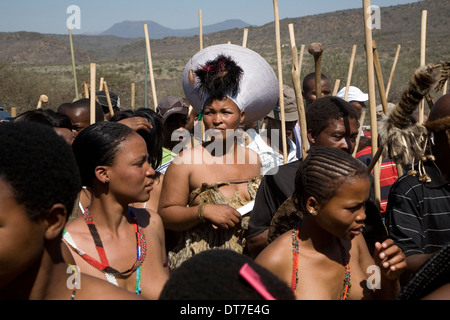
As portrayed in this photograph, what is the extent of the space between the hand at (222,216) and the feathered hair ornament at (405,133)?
907mm

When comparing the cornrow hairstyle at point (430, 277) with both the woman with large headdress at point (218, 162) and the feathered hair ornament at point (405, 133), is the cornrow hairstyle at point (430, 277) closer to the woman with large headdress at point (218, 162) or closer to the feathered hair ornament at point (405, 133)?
the feathered hair ornament at point (405, 133)

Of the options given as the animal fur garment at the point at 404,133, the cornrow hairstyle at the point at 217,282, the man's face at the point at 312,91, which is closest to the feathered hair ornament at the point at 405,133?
the animal fur garment at the point at 404,133

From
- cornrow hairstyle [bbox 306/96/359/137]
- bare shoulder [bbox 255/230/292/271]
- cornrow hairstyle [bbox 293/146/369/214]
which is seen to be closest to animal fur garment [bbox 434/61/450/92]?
cornrow hairstyle [bbox 293/146/369/214]

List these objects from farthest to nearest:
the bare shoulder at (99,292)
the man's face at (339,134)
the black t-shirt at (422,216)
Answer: the man's face at (339,134) < the black t-shirt at (422,216) < the bare shoulder at (99,292)

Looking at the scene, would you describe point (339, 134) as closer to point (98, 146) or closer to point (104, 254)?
point (98, 146)

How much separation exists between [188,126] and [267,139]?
33.9 inches

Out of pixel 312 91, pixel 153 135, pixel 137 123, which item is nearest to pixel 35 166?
pixel 137 123

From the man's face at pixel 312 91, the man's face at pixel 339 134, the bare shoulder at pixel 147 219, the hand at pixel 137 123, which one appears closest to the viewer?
the bare shoulder at pixel 147 219

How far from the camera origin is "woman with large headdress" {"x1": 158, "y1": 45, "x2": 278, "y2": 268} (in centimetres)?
304

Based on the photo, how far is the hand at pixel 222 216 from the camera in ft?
9.47
